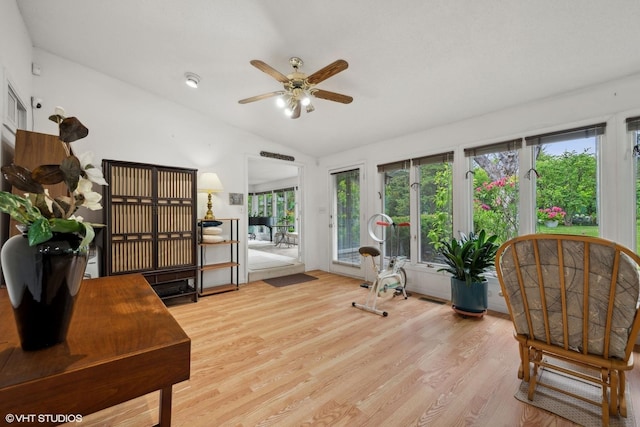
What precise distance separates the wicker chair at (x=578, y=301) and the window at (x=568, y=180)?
179cm

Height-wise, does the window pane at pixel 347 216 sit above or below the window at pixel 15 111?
below

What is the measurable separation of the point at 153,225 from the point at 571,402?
4.23 m

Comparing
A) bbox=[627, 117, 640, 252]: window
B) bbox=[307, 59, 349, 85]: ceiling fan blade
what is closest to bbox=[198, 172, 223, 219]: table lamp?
bbox=[307, 59, 349, 85]: ceiling fan blade

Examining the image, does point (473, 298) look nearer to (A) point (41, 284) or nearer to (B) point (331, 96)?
(B) point (331, 96)

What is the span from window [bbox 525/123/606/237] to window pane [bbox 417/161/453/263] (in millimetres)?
991

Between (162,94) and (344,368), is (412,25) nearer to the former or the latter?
(344,368)

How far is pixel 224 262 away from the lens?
4367 mm

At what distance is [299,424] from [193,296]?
2721mm

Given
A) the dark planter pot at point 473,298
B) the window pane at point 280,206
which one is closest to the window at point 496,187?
the dark planter pot at point 473,298

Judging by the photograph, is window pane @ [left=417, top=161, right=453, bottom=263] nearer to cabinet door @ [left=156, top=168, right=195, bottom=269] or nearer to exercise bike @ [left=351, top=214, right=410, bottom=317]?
exercise bike @ [left=351, top=214, right=410, bottom=317]

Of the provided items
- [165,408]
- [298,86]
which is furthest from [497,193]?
[165,408]

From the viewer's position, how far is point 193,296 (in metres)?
3.67

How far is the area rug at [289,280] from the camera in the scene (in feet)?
14.9

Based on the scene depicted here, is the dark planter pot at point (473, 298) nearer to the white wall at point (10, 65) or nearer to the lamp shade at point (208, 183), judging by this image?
the lamp shade at point (208, 183)
